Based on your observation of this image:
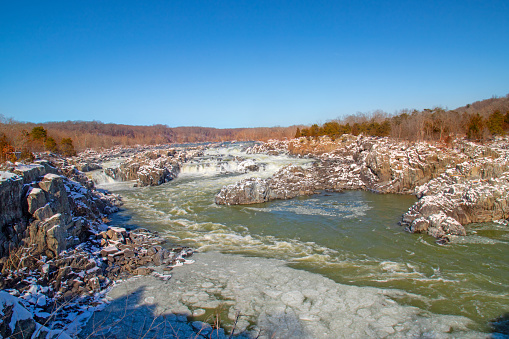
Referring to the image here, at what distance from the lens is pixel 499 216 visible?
12711 millimetres

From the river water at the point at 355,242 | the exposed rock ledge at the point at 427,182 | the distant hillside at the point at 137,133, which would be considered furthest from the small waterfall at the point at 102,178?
the distant hillside at the point at 137,133

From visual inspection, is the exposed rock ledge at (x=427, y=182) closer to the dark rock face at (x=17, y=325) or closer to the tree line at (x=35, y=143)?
the dark rock face at (x=17, y=325)

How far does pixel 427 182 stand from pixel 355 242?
12.8 meters

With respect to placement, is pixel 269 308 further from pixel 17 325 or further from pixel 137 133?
pixel 137 133

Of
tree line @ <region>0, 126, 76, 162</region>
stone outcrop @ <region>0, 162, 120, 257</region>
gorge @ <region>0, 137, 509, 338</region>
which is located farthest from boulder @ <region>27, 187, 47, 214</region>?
tree line @ <region>0, 126, 76, 162</region>

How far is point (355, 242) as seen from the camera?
1091 cm

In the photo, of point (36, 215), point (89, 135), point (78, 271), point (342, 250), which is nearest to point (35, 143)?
point (36, 215)

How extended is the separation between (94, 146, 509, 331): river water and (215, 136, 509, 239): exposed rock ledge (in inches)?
34.8

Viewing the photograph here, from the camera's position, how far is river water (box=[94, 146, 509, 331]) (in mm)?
7258

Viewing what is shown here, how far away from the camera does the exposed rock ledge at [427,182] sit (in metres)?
12.6

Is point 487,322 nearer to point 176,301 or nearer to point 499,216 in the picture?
point 176,301

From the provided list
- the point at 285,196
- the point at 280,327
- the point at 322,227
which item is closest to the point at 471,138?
the point at 285,196

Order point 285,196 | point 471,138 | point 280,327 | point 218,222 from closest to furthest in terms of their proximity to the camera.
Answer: point 280,327 → point 218,222 → point 285,196 → point 471,138

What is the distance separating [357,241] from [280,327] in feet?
21.4
